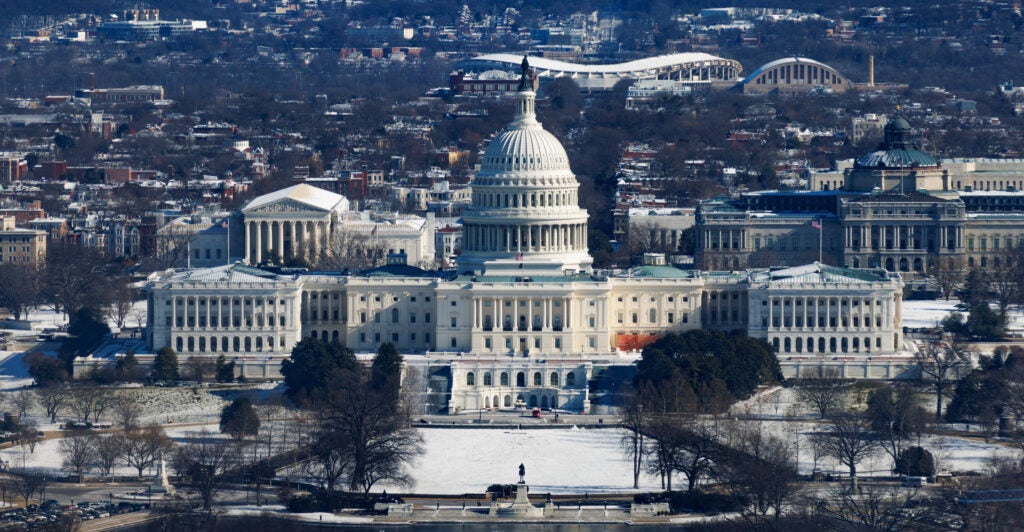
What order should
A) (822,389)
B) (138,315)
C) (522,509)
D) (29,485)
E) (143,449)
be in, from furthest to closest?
(138,315) → (822,389) → (143,449) → (29,485) → (522,509)

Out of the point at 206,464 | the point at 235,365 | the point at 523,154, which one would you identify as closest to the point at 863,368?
the point at 523,154

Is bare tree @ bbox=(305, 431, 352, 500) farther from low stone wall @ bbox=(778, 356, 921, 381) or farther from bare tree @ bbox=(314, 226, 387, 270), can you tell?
bare tree @ bbox=(314, 226, 387, 270)

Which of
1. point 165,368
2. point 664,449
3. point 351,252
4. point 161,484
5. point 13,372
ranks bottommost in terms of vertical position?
point 161,484

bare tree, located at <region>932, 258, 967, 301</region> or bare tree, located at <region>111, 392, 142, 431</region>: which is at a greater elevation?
bare tree, located at <region>932, 258, 967, 301</region>

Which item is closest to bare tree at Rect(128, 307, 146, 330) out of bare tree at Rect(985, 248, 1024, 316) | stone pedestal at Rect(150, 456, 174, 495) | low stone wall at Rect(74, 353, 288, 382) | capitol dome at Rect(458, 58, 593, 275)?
low stone wall at Rect(74, 353, 288, 382)

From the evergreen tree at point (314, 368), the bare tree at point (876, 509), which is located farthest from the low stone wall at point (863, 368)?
the bare tree at point (876, 509)

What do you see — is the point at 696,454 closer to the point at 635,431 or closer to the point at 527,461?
the point at 635,431

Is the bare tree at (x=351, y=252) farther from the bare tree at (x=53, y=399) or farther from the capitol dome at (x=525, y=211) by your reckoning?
the bare tree at (x=53, y=399)
